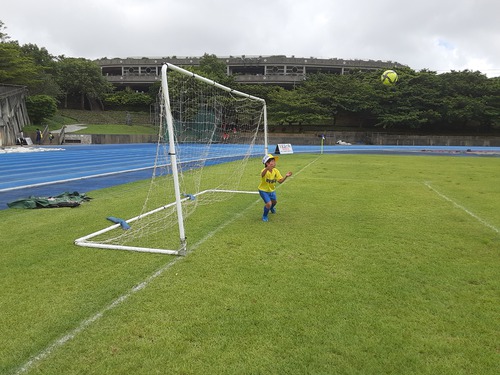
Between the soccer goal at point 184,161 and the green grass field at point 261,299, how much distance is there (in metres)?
0.46

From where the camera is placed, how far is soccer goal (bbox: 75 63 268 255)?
577cm

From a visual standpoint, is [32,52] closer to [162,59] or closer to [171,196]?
[162,59]

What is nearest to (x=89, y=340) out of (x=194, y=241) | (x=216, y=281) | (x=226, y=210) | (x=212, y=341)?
(x=212, y=341)

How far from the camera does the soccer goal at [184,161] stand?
18.9 ft

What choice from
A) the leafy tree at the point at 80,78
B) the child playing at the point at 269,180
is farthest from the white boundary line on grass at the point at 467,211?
the leafy tree at the point at 80,78

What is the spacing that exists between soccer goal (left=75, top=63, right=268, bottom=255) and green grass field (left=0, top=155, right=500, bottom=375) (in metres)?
0.46

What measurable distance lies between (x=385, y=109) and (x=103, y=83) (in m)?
41.9

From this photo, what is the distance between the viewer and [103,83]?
58.5 metres

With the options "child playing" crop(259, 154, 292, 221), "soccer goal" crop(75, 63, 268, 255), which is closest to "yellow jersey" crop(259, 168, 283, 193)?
"child playing" crop(259, 154, 292, 221)

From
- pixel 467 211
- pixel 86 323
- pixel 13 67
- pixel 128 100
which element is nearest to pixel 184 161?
pixel 467 211

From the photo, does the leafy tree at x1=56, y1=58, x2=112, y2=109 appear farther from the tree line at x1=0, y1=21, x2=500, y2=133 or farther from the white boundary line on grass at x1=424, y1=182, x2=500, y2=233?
the white boundary line on grass at x1=424, y1=182, x2=500, y2=233

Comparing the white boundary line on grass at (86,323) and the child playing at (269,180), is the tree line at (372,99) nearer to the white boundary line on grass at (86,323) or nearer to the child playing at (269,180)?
the child playing at (269,180)

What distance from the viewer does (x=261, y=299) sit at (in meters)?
3.94

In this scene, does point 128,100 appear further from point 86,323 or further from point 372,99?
point 86,323
